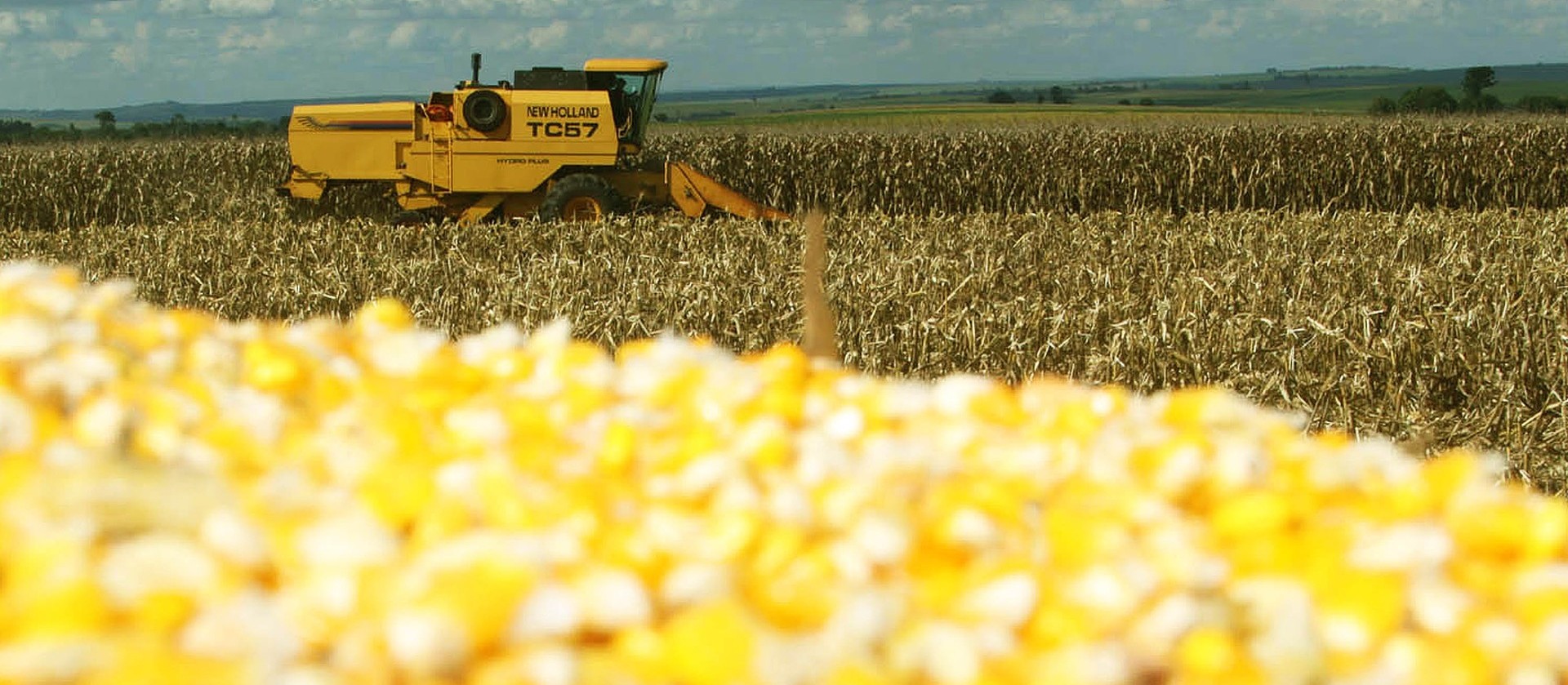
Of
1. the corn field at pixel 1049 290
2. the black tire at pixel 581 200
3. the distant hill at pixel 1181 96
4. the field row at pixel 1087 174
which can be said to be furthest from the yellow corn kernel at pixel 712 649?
the distant hill at pixel 1181 96

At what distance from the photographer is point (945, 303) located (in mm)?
6508

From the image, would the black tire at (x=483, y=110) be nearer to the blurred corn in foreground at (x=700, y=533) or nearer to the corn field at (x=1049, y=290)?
the corn field at (x=1049, y=290)

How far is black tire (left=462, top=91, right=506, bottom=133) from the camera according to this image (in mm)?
13172

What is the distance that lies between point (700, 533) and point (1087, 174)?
18.6 m

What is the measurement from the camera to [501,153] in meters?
13.3

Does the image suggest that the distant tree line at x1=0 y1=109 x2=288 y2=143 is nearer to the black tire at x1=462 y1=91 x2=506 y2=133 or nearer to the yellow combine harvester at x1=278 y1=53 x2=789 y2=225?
the yellow combine harvester at x1=278 y1=53 x2=789 y2=225

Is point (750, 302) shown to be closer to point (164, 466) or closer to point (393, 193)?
point (164, 466)

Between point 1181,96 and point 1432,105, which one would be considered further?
point 1181,96

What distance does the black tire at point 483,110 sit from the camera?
43.2ft

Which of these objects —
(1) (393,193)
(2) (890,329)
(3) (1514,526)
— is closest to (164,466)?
(3) (1514,526)

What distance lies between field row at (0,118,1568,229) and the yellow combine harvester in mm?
5518

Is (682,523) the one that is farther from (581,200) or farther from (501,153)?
(501,153)

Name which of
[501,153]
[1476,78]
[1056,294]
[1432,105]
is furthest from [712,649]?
[1476,78]

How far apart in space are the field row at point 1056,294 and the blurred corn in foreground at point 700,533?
257cm
